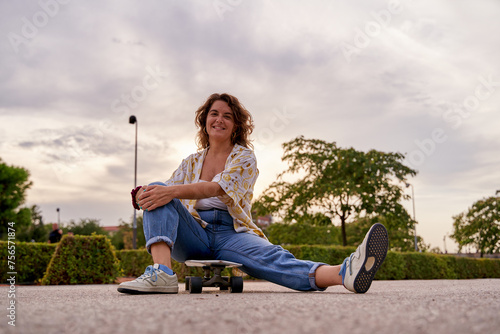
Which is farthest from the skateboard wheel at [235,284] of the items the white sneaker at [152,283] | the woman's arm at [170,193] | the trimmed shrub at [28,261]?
the trimmed shrub at [28,261]

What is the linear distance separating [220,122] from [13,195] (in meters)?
42.5

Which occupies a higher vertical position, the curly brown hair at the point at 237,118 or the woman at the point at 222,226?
the curly brown hair at the point at 237,118

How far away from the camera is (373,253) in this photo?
3221mm

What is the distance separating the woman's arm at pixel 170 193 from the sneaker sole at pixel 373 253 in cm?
124

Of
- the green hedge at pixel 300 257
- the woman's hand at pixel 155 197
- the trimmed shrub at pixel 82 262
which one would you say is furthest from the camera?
the green hedge at pixel 300 257

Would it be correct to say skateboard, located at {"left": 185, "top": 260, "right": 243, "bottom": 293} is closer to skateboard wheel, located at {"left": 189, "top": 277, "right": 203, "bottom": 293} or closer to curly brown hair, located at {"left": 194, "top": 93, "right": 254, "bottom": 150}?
Result: skateboard wheel, located at {"left": 189, "top": 277, "right": 203, "bottom": 293}

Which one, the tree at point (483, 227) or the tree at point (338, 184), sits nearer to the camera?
the tree at point (338, 184)

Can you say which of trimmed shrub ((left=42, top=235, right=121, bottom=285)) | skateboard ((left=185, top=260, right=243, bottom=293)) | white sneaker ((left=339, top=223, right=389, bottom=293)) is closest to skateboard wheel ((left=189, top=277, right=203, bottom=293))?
skateboard ((left=185, top=260, right=243, bottom=293))

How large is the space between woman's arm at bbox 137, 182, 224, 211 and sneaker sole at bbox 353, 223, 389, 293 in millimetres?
1236

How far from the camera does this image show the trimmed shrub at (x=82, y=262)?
31.1ft

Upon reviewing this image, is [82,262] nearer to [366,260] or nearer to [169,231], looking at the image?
[169,231]

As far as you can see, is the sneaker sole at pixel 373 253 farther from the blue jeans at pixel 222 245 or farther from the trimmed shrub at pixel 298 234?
the trimmed shrub at pixel 298 234

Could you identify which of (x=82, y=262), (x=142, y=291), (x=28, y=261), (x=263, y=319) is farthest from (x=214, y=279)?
(x=28, y=261)

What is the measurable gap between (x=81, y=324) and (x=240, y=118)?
2915 mm
